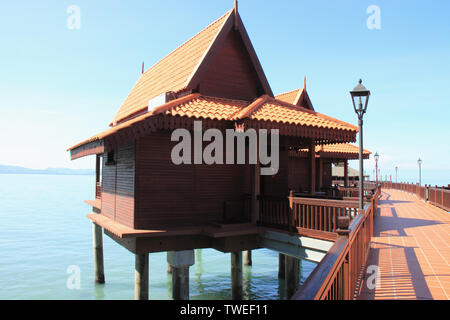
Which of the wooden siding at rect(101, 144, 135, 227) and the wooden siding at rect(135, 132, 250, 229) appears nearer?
the wooden siding at rect(135, 132, 250, 229)

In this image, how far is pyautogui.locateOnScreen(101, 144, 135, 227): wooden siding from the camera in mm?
10172

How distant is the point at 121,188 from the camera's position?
11109 millimetres

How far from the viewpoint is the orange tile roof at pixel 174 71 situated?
12102mm

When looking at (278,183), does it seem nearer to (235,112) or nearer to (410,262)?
(235,112)

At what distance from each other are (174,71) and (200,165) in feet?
15.8

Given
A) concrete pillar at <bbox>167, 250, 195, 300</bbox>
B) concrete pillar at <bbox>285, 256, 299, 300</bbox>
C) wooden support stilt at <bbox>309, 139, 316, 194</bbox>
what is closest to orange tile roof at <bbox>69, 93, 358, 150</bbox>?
wooden support stilt at <bbox>309, 139, 316, 194</bbox>

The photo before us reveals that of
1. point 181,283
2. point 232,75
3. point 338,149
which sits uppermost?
point 232,75

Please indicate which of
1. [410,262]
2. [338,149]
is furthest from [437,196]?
[410,262]

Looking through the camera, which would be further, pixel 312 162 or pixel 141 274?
pixel 312 162

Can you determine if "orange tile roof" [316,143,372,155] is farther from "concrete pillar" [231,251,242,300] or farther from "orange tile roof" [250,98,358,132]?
"concrete pillar" [231,251,242,300]

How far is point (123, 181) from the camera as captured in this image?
35.9ft

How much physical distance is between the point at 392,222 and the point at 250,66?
850 cm

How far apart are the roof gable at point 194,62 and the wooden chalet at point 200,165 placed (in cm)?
4
